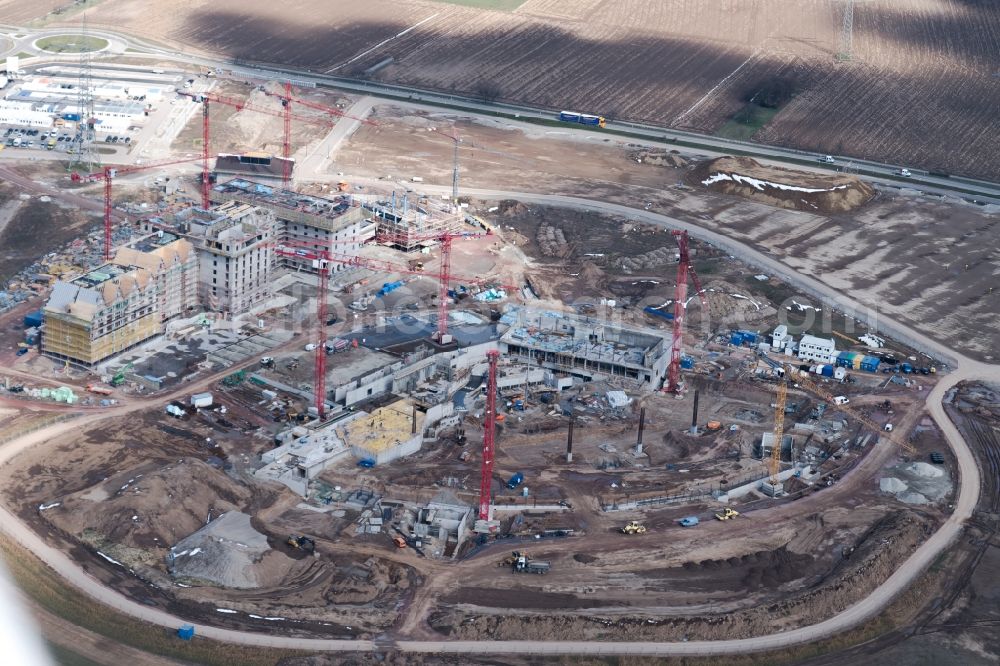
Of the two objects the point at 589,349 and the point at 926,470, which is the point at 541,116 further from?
the point at 926,470

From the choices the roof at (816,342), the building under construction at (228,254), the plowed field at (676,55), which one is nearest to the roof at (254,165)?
the building under construction at (228,254)

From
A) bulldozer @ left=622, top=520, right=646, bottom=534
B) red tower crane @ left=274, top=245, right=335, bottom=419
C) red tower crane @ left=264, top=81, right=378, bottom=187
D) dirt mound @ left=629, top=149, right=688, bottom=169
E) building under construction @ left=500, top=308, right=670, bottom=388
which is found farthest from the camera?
dirt mound @ left=629, top=149, right=688, bottom=169

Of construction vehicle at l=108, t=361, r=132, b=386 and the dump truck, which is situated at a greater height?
the dump truck

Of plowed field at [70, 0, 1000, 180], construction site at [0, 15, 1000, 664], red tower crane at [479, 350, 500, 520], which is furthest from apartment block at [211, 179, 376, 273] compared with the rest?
plowed field at [70, 0, 1000, 180]

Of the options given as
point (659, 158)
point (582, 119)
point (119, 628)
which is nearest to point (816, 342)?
point (659, 158)

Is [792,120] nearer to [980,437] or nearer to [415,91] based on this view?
[415,91]

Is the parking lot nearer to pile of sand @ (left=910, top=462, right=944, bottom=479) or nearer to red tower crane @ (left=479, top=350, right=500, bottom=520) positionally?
red tower crane @ (left=479, top=350, right=500, bottom=520)

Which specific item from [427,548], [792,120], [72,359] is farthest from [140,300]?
[792,120]
